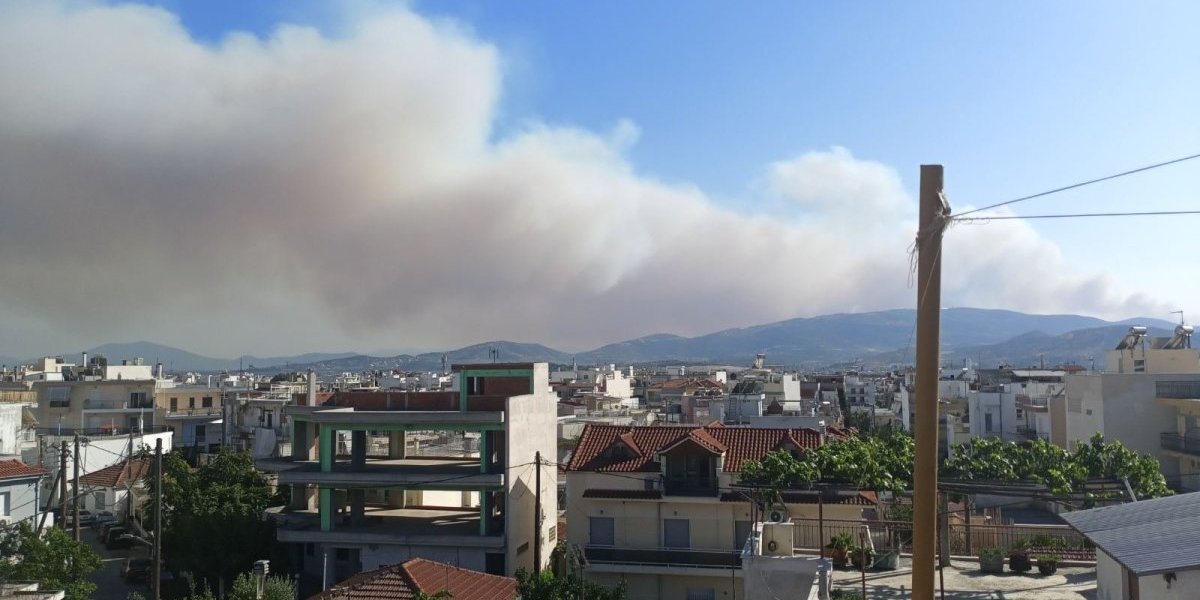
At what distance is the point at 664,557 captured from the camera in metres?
28.8

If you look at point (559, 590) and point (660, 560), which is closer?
point (559, 590)

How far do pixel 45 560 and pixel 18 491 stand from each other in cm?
921

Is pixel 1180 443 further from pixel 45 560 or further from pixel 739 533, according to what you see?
pixel 45 560

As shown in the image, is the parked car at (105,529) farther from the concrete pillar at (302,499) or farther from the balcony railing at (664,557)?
the balcony railing at (664,557)

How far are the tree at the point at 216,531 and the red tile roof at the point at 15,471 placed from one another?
15.8 ft

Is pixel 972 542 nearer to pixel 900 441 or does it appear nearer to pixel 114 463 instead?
pixel 900 441

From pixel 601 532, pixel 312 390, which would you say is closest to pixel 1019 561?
pixel 601 532

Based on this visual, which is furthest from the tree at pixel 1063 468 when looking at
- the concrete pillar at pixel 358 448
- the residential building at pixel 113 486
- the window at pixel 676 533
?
the residential building at pixel 113 486

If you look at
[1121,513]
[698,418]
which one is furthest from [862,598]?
[698,418]

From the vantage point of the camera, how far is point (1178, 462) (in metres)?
38.2

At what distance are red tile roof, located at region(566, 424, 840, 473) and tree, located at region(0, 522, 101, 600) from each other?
14.9 metres

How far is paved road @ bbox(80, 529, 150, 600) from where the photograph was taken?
33312mm

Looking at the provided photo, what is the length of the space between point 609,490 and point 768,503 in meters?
7.40

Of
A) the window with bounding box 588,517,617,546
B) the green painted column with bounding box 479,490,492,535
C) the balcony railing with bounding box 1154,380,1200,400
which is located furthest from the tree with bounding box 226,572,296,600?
the balcony railing with bounding box 1154,380,1200,400
